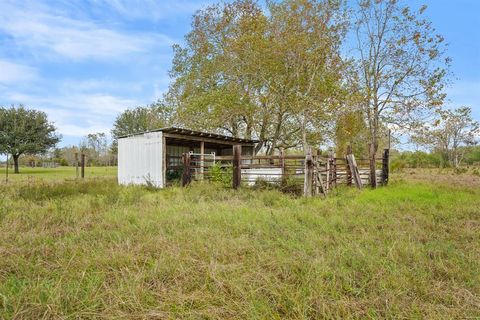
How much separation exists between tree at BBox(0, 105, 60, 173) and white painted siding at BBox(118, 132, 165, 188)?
21557mm

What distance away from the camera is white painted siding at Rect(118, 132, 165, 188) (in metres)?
12.4

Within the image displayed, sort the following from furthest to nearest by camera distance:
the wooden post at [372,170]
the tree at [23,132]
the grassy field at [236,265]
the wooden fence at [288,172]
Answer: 1. the tree at [23,132]
2. the wooden post at [372,170]
3. the wooden fence at [288,172]
4. the grassy field at [236,265]

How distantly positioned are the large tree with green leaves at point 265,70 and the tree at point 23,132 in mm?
20542

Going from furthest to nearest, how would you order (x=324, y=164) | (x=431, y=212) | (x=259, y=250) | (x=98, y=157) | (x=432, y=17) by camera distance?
(x=98, y=157) < (x=432, y=17) < (x=324, y=164) < (x=431, y=212) < (x=259, y=250)

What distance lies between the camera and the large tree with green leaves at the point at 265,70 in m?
16.1

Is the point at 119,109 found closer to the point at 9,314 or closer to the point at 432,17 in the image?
the point at 432,17

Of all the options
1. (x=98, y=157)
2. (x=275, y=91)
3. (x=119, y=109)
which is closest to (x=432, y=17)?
(x=275, y=91)

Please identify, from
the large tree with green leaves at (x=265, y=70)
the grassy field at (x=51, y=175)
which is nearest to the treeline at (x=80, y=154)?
the grassy field at (x=51, y=175)

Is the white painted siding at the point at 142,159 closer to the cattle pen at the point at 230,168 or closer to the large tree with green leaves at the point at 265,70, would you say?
the cattle pen at the point at 230,168

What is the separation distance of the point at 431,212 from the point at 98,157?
60850mm

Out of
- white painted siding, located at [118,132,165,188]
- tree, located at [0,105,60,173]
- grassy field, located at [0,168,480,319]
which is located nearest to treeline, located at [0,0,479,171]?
white painted siding, located at [118,132,165,188]

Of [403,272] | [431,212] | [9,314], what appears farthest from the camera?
[431,212]

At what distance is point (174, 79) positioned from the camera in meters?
21.0

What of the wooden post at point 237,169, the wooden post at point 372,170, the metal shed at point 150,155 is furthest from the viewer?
the metal shed at point 150,155
